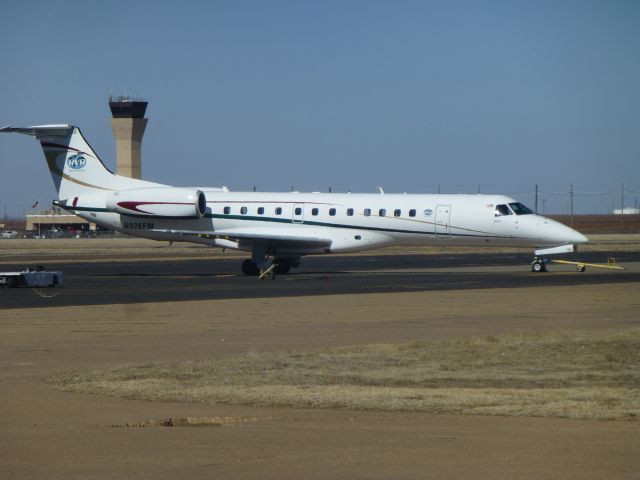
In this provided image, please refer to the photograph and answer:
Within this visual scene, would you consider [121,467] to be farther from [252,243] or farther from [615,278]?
[252,243]

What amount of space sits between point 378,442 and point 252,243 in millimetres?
33437

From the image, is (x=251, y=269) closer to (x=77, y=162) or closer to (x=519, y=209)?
(x=77, y=162)

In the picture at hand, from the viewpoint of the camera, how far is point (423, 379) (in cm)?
1496

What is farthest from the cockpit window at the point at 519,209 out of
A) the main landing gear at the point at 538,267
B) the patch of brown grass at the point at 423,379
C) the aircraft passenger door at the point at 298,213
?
the patch of brown grass at the point at 423,379

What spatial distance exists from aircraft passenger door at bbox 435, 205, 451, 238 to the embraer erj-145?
41mm

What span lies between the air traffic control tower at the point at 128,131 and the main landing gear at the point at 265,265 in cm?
9818

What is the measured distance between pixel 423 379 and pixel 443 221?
29.0 metres

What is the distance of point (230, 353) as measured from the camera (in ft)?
59.0

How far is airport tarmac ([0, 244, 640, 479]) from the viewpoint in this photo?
9.53m

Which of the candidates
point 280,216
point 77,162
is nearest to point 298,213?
point 280,216

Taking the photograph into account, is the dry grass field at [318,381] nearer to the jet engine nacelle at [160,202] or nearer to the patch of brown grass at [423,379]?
the patch of brown grass at [423,379]

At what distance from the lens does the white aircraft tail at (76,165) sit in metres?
48.0

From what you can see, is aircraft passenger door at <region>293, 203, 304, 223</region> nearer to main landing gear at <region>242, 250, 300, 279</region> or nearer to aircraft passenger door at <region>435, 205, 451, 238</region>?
main landing gear at <region>242, 250, 300, 279</region>

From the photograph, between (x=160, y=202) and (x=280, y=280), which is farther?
(x=160, y=202)
